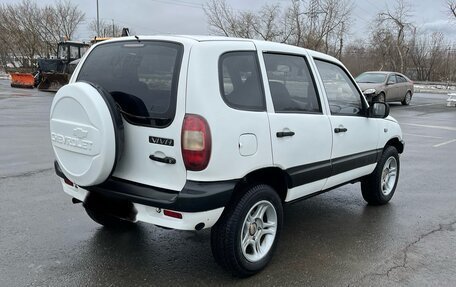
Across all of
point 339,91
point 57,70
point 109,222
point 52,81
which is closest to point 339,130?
point 339,91

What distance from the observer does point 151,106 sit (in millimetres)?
3188

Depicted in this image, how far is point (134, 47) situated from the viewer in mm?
3486

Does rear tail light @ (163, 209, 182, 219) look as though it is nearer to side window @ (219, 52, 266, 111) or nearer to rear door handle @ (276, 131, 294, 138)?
side window @ (219, 52, 266, 111)

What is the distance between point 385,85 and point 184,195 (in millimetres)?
17198

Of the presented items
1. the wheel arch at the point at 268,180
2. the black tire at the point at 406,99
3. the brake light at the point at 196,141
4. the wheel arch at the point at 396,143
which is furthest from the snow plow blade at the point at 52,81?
the brake light at the point at 196,141

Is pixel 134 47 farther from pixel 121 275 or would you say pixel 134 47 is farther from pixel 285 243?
pixel 285 243

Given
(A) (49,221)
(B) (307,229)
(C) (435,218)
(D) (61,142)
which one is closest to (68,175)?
(D) (61,142)

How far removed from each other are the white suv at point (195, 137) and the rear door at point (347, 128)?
37cm

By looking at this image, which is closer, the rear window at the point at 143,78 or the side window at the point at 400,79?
the rear window at the point at 143,78

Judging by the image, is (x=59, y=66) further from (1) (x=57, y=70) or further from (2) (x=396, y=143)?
(2) (x=396, y=143)

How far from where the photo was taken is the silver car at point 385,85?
18.0 metres

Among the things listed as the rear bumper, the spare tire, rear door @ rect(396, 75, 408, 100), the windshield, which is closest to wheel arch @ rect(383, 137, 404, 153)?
the rear bumper

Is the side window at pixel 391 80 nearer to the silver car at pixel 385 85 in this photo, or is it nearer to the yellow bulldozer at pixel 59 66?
the silver car at pixel 385 85

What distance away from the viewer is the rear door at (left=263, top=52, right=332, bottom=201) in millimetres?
3561
